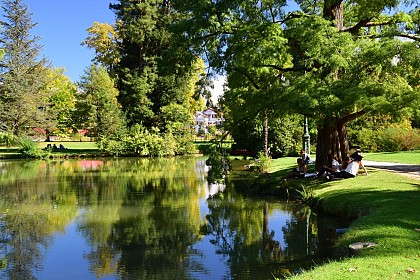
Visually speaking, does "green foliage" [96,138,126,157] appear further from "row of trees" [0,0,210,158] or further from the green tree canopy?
the green tree canopy

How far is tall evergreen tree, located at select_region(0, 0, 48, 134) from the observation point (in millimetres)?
41272

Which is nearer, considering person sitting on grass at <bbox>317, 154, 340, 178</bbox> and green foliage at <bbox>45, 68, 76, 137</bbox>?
person sitting on grass at <bbox>317, 154, 340, 178</bbox>

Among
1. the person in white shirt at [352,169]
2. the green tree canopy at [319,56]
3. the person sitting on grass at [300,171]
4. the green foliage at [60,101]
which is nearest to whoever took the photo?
the green tree canopy at [319,56]

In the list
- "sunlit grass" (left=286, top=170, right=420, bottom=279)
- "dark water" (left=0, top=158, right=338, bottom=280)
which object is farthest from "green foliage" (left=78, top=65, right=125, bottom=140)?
"sunlit grass" (left=286, top=170, right=420, bottom=279)

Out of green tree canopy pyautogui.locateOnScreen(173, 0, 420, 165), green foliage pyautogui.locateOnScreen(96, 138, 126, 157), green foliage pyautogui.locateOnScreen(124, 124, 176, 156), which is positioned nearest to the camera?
green tree canopy pyautogui.locateOnScreen(173, 0, 420, 165)

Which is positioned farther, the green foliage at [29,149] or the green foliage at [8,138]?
the green foliage at [29,149]

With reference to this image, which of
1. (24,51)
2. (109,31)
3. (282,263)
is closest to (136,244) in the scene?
(282,263)

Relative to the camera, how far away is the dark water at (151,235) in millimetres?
7773

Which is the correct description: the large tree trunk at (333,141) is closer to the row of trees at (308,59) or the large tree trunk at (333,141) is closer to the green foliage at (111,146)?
the row of trees at (308,59)

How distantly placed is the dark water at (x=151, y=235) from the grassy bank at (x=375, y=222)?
0.93 m

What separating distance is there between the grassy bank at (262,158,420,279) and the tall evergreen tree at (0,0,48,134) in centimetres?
3412

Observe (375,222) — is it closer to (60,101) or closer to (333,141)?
(333,141)

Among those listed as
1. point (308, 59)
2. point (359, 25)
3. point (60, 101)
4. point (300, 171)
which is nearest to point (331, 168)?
point (300, 171)

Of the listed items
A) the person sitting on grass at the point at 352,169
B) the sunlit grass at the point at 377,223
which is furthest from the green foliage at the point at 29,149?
the person sitting on grass at the point at 352,169
